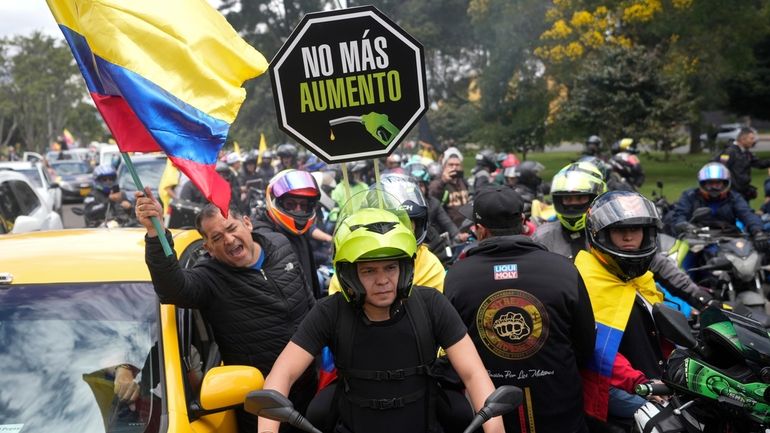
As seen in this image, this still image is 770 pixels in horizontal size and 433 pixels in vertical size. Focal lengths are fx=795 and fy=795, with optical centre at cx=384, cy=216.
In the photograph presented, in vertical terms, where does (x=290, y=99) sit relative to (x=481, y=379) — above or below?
above

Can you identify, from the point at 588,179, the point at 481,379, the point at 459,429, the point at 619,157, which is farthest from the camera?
the point at 619,157

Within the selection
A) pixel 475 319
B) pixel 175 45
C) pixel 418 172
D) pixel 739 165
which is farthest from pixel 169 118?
pixel 739 165

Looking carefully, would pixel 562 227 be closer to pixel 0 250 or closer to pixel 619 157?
pixel 0 250

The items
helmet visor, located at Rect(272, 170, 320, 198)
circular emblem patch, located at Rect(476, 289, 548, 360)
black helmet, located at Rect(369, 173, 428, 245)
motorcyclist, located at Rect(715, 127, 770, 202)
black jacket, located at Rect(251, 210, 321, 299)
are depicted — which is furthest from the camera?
motorcyclist, located at Rect(715, 127, 770, 202)

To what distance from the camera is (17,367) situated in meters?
3.30

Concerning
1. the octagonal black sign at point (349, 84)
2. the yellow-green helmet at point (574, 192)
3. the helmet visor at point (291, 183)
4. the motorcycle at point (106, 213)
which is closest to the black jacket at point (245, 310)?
the octagonal black sign at point (349, 84)

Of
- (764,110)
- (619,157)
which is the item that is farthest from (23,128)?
(619,157)

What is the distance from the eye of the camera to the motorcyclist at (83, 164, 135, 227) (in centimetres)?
1209

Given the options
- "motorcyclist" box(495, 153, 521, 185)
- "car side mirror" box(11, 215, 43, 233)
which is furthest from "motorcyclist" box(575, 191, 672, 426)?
"motorcyclist" box(495, 153, 521, 185)

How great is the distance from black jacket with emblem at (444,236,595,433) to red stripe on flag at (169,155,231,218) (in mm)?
1120

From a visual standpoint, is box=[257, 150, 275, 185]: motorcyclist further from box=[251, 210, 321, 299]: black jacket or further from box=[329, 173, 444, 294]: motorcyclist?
box=[329, 173, 444, 294]: motorcyclist

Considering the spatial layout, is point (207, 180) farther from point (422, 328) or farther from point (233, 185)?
point (233, 185)

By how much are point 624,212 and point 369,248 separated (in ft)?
5.46

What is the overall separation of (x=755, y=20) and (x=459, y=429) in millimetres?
27733
